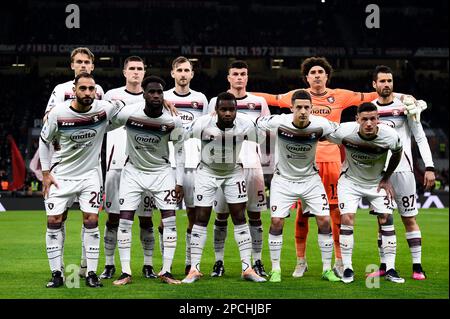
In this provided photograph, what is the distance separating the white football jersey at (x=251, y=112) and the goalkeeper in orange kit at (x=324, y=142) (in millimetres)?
190

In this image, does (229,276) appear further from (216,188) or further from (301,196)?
(301,196)

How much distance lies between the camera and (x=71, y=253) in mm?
11250

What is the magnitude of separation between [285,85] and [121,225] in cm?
2420

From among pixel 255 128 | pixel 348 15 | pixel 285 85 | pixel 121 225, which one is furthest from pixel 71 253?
pixel 348 15

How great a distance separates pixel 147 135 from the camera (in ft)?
25.8

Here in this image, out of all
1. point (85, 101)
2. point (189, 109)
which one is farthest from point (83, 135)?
point (189, 109)

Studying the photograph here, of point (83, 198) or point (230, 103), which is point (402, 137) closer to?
point (230, 103)

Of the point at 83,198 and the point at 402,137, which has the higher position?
the point at 402,137

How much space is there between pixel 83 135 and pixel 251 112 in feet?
6.91

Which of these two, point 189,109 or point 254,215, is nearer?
point 254,215

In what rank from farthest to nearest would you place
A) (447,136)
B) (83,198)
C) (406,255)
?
(447,136)
(406,255)
(83,198)

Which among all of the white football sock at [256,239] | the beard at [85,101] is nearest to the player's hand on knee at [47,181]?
the beard at [85,101]

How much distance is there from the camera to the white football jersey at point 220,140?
26.5ft

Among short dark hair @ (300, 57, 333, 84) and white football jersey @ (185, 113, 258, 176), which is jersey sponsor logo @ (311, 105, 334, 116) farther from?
white football jersey @ (185, 113, 258, 176)
